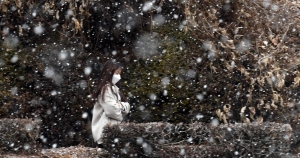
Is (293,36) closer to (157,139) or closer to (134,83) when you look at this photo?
(134,83)

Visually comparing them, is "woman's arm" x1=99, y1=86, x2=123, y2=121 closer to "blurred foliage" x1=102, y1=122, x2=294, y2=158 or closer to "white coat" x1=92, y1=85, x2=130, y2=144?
"white coat" x1=92, y1=85, x2=130, y2=144

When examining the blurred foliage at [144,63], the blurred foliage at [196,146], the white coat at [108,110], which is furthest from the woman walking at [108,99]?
the blurred foliage at [144,63]

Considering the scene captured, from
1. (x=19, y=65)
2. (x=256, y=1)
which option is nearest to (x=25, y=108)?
(x=19, y=65)

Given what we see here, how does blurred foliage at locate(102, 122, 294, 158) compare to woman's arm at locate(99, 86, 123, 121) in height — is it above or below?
below

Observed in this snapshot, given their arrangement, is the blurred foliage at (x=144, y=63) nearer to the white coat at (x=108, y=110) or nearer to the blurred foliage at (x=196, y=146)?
the white coat at (x=108, y=110)

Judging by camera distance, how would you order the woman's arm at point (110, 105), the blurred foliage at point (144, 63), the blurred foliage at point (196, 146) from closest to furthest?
the blurred foliage at point (196, 146) → the woman's arm at point (110, 105) → the blurred foliage at point (144, 63)

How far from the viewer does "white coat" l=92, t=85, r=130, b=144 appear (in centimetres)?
717

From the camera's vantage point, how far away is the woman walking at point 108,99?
7.17 m

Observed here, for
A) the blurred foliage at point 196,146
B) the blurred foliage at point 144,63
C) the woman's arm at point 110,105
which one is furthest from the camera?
the blurred foliage at point 144,63

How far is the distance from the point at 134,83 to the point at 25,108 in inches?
69.1

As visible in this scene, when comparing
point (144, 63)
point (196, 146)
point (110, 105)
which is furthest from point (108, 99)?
point (144, 63)

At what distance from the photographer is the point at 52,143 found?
29.7 feet

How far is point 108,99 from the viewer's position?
7.17 meters

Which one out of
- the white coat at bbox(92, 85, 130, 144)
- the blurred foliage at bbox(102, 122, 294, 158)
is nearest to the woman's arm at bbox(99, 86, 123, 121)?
the white coat at bbox(92, 85, 130, 144)
